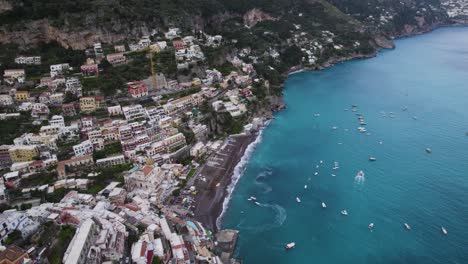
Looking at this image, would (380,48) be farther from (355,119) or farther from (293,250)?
(293,250)

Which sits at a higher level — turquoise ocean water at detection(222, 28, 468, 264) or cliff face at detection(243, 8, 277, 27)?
cliff face at detection(243, 8, 277, 27)

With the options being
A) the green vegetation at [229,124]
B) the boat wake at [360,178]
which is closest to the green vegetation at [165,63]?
the green vegetation at [229,124]

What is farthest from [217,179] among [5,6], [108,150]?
[5,6]

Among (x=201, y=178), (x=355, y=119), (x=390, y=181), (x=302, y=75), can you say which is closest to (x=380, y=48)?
(x=302, y=75)

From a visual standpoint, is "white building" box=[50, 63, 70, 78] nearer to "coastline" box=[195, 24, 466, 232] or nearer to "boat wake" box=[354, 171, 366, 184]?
"coastline" box=[195, 24, 466, 232]

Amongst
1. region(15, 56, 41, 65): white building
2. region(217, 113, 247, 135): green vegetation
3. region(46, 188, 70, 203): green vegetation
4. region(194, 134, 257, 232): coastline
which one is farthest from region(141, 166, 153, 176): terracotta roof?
region(15, 56, 41, 65): white building

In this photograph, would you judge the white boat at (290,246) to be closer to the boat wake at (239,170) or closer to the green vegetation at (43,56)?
the boat wake at (239,170)
